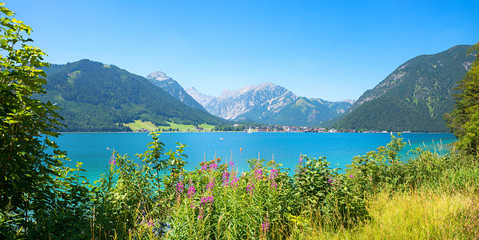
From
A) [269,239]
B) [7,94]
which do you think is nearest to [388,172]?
[269,239]

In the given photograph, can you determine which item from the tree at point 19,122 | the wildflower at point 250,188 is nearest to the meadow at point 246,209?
the wildflower at point 250,188

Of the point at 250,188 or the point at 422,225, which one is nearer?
the point at 422,225

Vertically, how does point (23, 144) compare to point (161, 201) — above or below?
above

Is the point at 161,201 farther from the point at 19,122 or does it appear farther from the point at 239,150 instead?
the point at 239,150

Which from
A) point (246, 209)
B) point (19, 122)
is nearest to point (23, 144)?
point (19, 122)

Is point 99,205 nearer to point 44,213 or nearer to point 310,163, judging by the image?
point 44,213

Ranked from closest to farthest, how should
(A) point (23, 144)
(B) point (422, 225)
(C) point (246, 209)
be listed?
(A) point (23, 144) → (B) point (422, 225) → (C) point (246, 209)

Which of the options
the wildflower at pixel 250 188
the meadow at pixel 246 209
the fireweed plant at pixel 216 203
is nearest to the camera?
the meadow at pixel 246 209

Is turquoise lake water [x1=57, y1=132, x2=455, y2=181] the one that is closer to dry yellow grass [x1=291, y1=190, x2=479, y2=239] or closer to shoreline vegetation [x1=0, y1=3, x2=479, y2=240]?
shoreline vegetation [x1=0, y1=3, x2=479, y2=240]

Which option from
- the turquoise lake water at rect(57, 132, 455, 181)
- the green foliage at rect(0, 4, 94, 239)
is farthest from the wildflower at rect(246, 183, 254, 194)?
the green foliage at rect(0, 4, 94, 239)

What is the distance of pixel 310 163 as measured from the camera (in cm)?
558

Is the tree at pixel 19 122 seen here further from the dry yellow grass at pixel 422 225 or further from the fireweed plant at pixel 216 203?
the dry yellow grass at pixel 422 225

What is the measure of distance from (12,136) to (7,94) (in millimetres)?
592

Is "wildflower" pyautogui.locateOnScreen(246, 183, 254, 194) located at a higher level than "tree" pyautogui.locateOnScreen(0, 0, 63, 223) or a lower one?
lower
